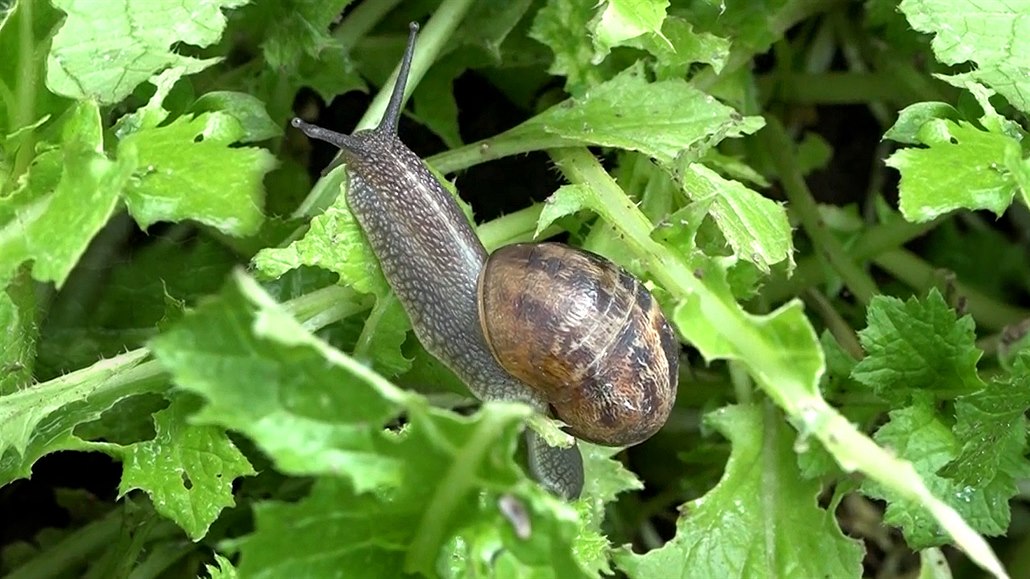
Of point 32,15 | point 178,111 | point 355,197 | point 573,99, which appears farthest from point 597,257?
point 32,15

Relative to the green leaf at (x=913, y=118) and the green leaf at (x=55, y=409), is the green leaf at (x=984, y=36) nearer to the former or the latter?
the green leaf at (x=913, y=118)

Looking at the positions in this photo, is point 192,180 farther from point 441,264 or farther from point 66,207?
point 441,264

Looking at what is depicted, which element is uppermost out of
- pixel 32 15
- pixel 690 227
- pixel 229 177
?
pixel 32 15

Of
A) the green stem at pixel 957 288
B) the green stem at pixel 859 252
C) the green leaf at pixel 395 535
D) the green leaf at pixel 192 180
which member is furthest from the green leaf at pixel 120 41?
the green stem at pixel 957 288

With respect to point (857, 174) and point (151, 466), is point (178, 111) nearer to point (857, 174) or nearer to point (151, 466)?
point (151, 466)

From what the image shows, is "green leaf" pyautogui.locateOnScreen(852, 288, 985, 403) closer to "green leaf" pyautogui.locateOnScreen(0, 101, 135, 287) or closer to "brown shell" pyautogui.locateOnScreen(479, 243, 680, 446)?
"brown shell" pyautogui.locateOnScreen(479, 243, 680, 446)

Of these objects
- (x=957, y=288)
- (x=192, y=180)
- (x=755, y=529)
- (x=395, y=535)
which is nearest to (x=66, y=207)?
(x=192, y=180)
